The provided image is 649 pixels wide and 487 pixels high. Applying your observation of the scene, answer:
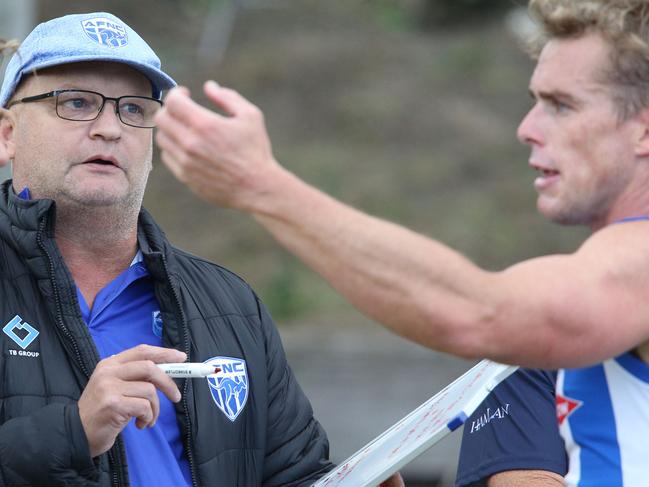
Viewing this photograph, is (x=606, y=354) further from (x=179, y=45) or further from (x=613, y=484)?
(x=179, y=45)

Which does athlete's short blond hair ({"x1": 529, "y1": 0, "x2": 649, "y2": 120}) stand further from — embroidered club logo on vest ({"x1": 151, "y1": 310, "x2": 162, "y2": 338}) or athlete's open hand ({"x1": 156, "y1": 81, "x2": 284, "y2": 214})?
embroidered club logo on vest ({"x1": 151, "y1": 310, "x2": 162, "y2": 338})

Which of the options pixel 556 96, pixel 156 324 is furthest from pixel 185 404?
pixel 556 96

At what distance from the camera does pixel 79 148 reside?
3344mm

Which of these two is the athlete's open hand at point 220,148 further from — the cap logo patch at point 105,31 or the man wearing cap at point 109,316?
the cap logo patch at point 105,31

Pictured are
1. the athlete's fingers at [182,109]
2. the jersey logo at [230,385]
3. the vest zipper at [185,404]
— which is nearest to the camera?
the athlete's fingers at [182,109]

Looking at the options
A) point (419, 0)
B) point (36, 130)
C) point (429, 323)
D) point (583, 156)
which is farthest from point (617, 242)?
point (419, 0)

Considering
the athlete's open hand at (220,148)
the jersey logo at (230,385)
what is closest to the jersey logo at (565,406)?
the athlete's open hand at (220,148)

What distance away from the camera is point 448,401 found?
2918 millimetres

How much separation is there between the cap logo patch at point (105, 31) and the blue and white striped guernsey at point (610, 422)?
1.70 metres

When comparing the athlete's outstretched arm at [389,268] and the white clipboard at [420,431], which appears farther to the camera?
the white clipboard at [420,431]

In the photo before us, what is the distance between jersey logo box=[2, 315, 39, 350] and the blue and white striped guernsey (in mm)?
1411

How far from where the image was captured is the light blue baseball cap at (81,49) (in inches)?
132

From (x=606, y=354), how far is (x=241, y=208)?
2.57ft

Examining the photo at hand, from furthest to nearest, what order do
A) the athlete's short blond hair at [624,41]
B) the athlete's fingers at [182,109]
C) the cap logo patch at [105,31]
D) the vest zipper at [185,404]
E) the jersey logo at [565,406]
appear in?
the cap logo patch at [105,31] < the vest zipper at [185,404] < the jersey logo at [565,406] < the athlete's short blond hair at [624,41] < the athlete's fingers at [182,109]
